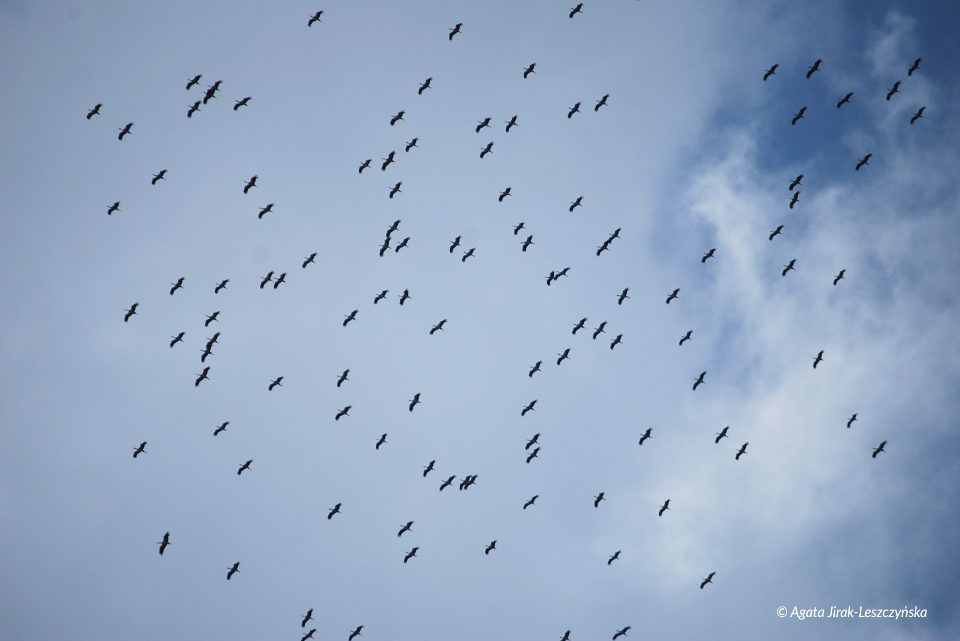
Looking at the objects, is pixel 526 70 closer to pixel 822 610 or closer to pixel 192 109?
pixel 192 109

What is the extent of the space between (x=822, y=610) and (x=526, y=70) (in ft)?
362

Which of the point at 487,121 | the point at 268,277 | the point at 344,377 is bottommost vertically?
the point at 344,377

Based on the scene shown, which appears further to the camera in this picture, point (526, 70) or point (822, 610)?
point (822, 610)

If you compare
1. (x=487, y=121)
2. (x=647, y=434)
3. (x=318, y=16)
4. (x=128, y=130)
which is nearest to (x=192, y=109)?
(x=128, y=130)

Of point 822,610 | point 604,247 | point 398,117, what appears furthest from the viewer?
point 822,610

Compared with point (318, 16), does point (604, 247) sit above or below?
below

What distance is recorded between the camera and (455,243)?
103 m

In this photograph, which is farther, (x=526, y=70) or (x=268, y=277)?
(x=268, y=277)

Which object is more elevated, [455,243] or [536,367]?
[455,243]

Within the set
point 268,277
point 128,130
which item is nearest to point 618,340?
point 268,277

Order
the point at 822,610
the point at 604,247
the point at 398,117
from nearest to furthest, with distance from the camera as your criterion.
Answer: the point at 398,117
the point at 604,247
the point at 822,610

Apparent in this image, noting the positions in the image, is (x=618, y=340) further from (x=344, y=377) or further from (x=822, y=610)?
(x=822, y=610)

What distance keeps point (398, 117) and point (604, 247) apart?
75.5ft

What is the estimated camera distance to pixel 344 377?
9656 cm
